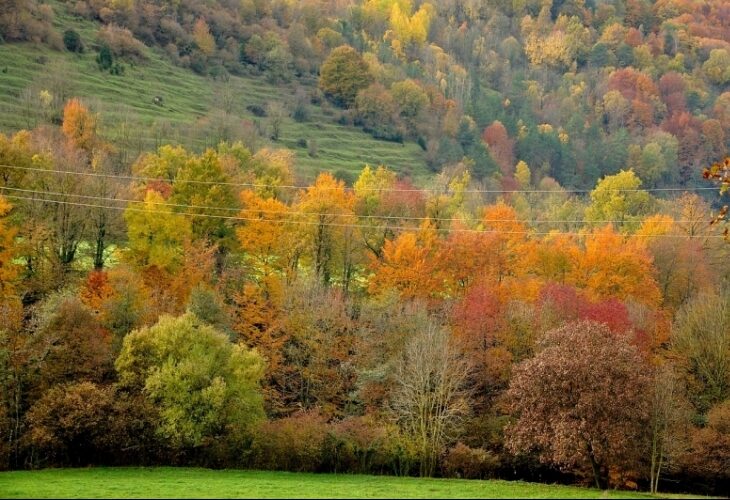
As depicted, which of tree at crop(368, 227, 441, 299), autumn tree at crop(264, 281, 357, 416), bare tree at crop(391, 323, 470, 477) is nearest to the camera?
bare tree at crop(391, 323, 470, 477)

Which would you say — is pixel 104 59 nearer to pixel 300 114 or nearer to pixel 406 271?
pixel 300 114

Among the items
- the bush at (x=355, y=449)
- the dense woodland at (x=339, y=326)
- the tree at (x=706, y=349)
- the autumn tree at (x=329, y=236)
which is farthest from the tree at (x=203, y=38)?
the bush at (x=355, y=449)

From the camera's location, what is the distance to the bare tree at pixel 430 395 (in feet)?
183

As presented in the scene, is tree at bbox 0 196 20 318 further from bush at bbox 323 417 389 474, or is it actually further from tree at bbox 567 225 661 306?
tree at bbox 567 225 661 306

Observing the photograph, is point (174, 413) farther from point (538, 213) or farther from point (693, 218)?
point (538, 213)

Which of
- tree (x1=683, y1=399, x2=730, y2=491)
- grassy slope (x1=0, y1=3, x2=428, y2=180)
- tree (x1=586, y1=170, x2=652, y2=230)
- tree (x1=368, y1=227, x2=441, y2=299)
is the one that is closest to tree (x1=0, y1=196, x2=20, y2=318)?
tree (x1=368, y1=227, x2=441, y2=299)

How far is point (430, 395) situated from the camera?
192 ft

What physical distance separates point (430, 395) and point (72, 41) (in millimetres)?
111232

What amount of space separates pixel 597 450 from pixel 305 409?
830 inches

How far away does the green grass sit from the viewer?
109 feet

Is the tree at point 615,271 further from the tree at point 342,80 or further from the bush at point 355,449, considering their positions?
the tree at point 342,80

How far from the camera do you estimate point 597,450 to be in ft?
161

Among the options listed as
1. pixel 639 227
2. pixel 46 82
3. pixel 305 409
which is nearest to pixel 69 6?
pixel 46 82

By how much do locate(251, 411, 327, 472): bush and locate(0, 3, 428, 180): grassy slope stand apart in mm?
63796
